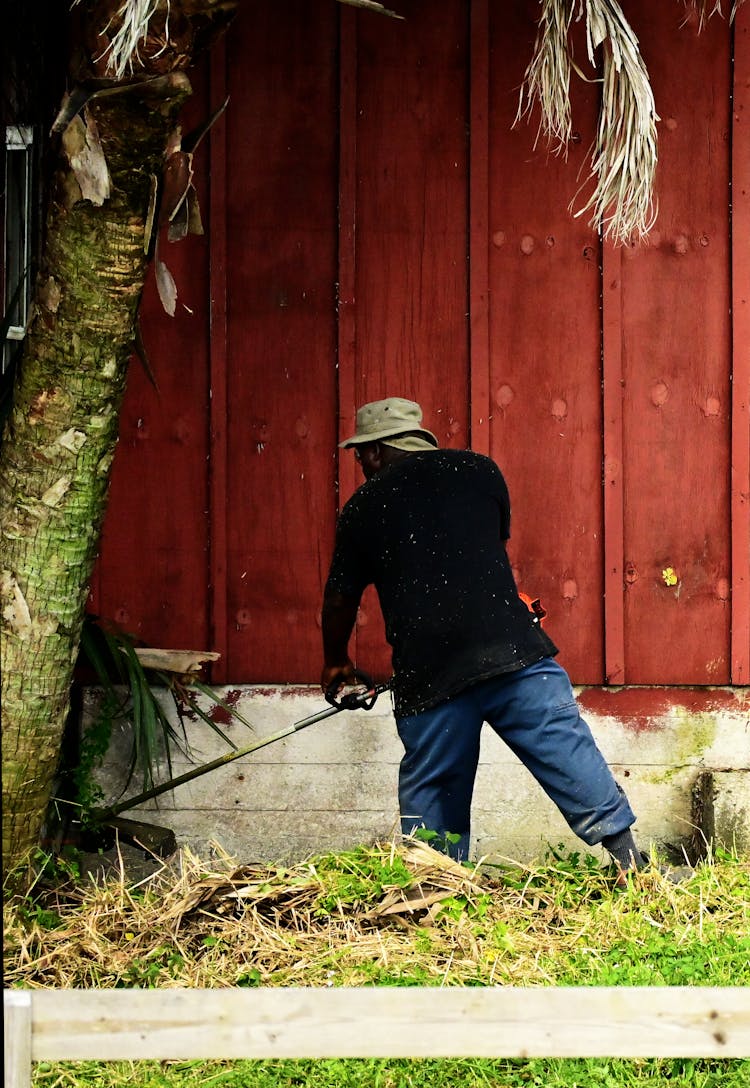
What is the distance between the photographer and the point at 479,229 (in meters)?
5.98

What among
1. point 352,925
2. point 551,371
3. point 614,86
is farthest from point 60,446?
point 551,371

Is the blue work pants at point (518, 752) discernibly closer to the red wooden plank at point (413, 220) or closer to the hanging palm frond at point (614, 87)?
the red wooden plank at point (413, 220)

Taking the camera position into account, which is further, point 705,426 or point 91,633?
point 705,426

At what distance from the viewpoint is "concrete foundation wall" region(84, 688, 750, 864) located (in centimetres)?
591

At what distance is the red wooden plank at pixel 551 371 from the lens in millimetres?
6016

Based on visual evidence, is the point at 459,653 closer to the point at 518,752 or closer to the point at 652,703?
the point at 518,752

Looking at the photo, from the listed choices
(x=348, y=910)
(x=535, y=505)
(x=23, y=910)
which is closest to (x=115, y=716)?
(x=23, y=910)

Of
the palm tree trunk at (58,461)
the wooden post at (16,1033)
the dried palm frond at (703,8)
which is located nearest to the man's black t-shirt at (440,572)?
the palm tree trunk at (58,461)

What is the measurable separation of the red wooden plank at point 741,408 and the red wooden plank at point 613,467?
0.54 metres

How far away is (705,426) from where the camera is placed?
6.01 metres

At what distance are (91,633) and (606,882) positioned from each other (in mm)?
2406

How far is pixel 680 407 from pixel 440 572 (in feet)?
6.53

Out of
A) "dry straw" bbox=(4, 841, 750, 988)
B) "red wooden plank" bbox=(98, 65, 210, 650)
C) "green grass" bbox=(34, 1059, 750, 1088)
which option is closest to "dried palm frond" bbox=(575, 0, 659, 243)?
"red wooden plank" bbox=(98, 65, 210, 650)

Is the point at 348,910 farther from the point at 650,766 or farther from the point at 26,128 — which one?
the point at 26,128
